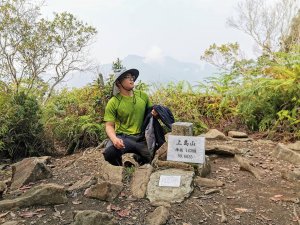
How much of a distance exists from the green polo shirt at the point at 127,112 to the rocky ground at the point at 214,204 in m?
0.64

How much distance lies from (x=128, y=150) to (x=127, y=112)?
442 mm


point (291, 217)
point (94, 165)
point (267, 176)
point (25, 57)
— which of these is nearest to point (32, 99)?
point (94, 165)

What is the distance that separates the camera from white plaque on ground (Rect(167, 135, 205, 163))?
377 cm

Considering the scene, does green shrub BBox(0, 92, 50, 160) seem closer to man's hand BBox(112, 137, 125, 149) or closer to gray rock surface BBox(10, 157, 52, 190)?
gray rock surface BBox(10, 157, 52, 190)

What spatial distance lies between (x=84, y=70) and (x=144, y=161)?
10.7 m

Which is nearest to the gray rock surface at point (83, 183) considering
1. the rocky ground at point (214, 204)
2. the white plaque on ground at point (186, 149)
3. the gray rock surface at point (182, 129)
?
the rocky ground at point (214, 204)

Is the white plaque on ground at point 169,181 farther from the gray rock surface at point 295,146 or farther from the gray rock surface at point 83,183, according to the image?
the gray rock surface at point 295,146

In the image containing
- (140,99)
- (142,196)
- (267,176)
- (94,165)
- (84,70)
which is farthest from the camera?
(84,70)

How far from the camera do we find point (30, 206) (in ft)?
11.4

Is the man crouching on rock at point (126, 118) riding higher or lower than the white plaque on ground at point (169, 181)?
higher

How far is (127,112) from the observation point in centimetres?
436

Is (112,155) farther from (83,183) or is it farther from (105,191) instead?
(105,191)

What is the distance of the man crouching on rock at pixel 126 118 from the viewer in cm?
425

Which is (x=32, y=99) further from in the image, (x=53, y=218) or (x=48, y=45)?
(x=48, y=45)
